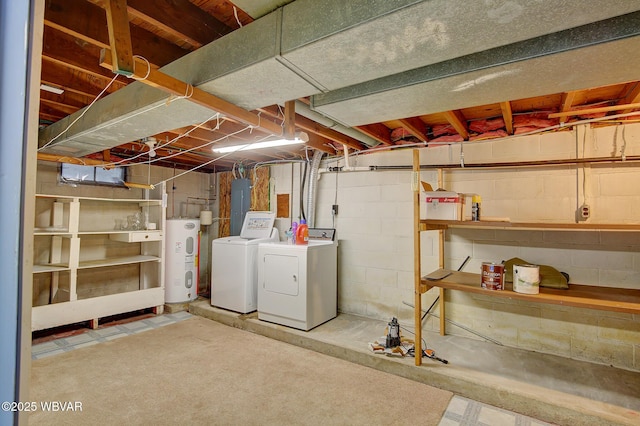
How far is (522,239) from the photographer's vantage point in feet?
9.59

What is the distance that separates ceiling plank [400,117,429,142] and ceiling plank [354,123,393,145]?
285 millimetres

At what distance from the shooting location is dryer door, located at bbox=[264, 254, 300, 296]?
3423 millimetres

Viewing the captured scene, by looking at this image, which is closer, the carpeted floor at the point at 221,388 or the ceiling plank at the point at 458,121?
the carpeted floor at the point at 221,388

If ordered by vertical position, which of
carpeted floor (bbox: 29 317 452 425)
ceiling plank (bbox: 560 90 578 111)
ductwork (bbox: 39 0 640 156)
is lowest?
carpeted floor (bbox: 29 317 452 425)

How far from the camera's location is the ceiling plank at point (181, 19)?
59.4 inches

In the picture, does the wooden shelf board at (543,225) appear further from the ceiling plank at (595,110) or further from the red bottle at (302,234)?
the red bottle at (302,234)

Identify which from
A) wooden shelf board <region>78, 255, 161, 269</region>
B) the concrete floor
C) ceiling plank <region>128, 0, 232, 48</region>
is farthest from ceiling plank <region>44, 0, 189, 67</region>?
wooden shelf board <region>78, 255, 161, 269</region>

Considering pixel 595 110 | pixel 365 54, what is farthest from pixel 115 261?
pixel 595 110

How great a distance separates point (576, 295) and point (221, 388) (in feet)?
9.00

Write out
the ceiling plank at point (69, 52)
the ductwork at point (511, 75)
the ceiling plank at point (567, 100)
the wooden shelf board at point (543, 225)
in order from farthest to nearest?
the ceiling plank at point (567, 100) < the wooden shelf board at point (543, 225) < the ceiling plank at point (69, 52) < the ductwork at point (511, 75)

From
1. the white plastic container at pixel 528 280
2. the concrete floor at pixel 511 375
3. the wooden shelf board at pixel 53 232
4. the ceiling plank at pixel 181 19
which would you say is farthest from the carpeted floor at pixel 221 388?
the ceiling plank at pixel 181 19

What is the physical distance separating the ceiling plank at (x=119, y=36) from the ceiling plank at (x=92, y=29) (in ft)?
1.20

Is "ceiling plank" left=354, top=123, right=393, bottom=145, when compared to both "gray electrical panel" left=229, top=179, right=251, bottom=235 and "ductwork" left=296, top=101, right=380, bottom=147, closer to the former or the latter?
"ductwork" left=296, top=101, right=380, bottom=147

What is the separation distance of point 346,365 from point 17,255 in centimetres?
283
